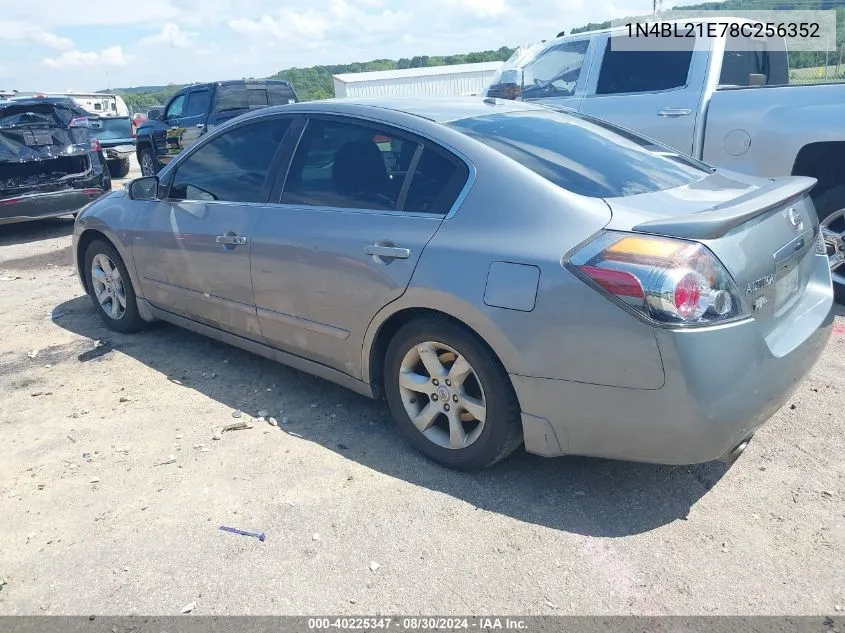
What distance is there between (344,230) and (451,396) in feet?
3.19

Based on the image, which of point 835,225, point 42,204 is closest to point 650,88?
point 835,225

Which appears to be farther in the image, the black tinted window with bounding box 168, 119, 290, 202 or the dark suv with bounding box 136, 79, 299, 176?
the dark suv with bounding box 136, 79, 299, 176

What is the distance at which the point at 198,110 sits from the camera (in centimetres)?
1371

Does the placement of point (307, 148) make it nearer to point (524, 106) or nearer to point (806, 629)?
point (524, 106)

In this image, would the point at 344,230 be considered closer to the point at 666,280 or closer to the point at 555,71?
the point at 666,280

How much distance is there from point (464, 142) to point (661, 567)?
1.92 m

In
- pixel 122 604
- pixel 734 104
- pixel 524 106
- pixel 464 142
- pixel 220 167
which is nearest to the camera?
pixel 122 604

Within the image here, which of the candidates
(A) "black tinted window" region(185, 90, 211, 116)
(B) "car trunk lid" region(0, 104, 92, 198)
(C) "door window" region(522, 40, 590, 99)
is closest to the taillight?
(C) "door window" region(522, 40, 590, 99)

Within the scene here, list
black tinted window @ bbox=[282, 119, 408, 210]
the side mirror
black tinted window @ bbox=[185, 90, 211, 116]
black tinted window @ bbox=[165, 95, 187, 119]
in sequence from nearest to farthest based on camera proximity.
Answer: black tinted window @ bbox=[282, 119, 408, 210]
the side mirror
black tinted window @ bbox=[185, 90, 211, 116]
black tinted window @ bbox=[165, 95, 187, 119]

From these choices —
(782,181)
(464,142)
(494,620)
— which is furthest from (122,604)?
(782,181)

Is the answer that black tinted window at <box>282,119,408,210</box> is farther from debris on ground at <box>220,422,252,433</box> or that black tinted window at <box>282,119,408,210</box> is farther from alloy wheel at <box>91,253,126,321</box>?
alloy wheel at <box>91,253,126,321</box>

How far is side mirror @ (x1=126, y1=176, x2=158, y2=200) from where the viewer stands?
182 inches

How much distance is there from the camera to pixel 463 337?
9.58ft

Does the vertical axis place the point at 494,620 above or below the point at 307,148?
below
